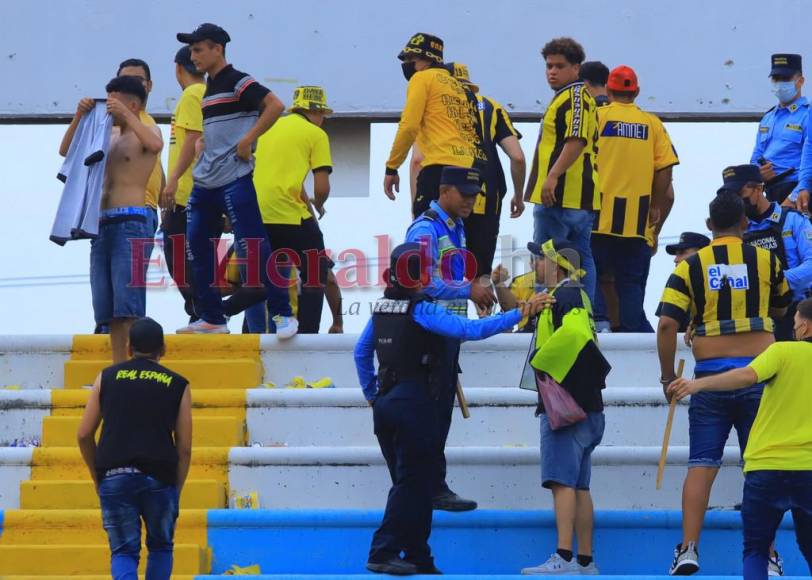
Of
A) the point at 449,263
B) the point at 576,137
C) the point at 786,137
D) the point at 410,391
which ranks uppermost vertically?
the point at 786,137

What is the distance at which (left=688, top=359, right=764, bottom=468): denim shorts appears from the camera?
7160mm

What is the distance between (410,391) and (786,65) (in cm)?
Result: 424

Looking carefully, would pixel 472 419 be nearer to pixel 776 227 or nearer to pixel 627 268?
pixel 627 268

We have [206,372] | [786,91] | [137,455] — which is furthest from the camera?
[786,91]

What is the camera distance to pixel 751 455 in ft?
21.6

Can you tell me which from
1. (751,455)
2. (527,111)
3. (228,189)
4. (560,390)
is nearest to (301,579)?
(560,390)

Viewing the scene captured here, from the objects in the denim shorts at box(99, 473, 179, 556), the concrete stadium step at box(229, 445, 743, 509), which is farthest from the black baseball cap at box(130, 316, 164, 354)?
the concrete stadium step at box(229, 445, 743, 509)

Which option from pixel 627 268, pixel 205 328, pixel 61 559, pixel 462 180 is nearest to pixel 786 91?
pixel 627 268

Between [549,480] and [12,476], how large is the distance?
2697 mm

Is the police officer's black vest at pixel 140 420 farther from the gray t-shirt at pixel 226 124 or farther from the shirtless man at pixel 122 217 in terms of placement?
the gray t-shirt at pixel 226 124

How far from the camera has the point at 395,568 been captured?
698cm

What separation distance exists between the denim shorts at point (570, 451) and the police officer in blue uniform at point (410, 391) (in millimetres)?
504

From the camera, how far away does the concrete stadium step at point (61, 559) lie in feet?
24.2

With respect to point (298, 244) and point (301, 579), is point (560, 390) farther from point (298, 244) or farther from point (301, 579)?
point (298, 244)
